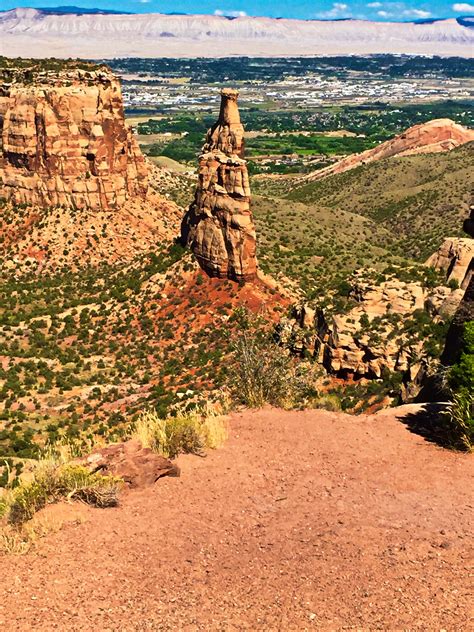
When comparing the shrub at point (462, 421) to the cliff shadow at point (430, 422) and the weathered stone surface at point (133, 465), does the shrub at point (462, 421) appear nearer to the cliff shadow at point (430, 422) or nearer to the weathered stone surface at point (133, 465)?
the cliff shadow at point (430, 422)

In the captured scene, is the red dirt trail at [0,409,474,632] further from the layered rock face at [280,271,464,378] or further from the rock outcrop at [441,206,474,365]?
the layered rock face at [280,271,464,378]

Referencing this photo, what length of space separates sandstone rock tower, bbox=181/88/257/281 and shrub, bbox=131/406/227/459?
2761cm

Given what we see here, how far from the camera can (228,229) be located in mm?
43875

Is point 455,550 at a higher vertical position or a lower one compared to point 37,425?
higher

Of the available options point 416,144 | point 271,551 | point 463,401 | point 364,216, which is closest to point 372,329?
point 463,401

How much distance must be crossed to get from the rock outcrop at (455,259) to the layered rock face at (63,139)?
117ft

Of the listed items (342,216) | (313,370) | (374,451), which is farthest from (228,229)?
(342,216)

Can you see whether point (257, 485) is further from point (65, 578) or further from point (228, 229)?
point (228, 229)

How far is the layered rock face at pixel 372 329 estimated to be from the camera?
28.9m

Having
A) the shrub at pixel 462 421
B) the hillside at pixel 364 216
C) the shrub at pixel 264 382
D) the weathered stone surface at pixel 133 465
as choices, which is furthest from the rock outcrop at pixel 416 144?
the weathered stone surface at pixel 133 465

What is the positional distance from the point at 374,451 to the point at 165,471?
523cm

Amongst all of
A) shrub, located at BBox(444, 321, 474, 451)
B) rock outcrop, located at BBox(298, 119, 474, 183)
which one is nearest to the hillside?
rock outcrop, located at BBox(298, 119, 474, 183)

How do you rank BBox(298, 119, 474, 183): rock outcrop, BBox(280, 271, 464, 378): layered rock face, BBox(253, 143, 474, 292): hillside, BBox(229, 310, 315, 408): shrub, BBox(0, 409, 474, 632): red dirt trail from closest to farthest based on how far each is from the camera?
BBox(0, 409, 474, 632): red dirt trail
BBox(229, 310, 315, 408): shrub
BBox(280, 271, 464, 378): layered rock face
BBox(253, 143, 474, 292): hillside
BBox(298, 119, 474, 183): rock outcrop

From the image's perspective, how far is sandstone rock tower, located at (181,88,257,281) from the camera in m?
43.6
